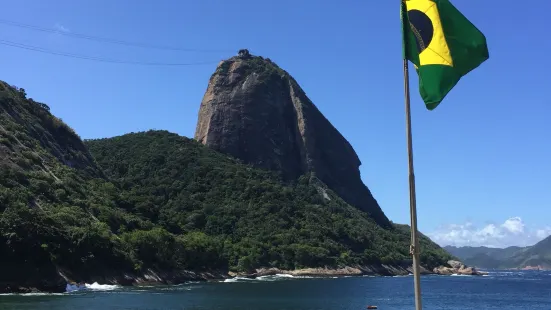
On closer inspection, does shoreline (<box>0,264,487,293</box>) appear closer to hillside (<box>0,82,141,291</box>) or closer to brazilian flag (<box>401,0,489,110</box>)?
hillside (<box>0,82,141,291</box>)

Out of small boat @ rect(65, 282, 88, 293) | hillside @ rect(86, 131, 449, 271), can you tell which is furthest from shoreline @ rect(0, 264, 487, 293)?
hillside @ rect(86, 131, 449, 271)

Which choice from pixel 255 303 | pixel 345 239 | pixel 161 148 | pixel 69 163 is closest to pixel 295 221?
pixel 345 239

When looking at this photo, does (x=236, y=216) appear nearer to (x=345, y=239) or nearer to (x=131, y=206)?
(x=345, y=239)

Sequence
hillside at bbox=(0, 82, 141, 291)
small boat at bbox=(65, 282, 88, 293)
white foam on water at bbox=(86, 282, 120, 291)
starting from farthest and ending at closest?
1. white foam on water at bbox=(86, 282, 120, 291)
2. small boat at bbox=(65, 282, 88, 293)
3. hillside at bbox=(0, 82, 141, 291)

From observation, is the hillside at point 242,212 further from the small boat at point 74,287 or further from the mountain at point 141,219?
the small boat at point 74,287

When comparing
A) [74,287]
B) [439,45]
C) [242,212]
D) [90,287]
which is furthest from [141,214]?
[439,45]

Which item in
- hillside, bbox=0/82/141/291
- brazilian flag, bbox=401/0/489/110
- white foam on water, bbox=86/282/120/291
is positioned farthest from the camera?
white foam on water, bbox=86/282/120/291

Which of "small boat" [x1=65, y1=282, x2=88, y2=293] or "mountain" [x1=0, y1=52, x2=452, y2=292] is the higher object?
"mountain" [x1=0, y1=52, x2=452, y2=292]
